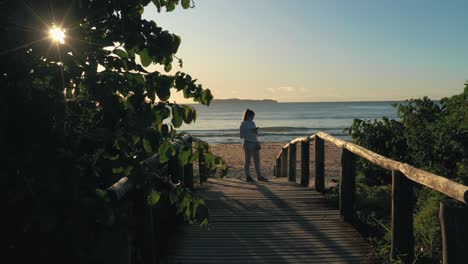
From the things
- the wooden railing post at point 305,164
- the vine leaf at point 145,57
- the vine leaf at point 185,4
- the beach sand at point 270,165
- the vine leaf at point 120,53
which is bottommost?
the beach sand at point 270,165

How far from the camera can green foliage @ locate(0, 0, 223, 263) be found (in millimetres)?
1359

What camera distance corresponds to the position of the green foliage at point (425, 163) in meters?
4.36

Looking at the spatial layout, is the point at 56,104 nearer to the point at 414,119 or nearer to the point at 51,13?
the point at 51,13

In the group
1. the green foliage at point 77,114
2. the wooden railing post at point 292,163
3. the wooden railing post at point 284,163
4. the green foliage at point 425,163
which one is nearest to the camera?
the green foliage at point 77,114

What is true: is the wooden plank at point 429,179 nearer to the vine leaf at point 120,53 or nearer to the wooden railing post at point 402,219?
the wooden railing post at point 402,219

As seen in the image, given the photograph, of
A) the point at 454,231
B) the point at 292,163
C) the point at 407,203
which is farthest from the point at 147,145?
the point at 292,163

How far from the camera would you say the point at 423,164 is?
562 cm

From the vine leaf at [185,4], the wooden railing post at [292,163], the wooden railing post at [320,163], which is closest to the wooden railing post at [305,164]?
the wooden railing post at [320,163]

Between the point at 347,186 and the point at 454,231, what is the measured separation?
2.93m

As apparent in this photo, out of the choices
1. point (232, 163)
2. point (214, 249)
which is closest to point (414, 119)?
point (214, 249)

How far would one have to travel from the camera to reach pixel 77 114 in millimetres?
1725

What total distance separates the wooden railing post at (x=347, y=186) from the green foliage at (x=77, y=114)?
4.03 m

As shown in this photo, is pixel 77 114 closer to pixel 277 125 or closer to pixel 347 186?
pixel 347 186

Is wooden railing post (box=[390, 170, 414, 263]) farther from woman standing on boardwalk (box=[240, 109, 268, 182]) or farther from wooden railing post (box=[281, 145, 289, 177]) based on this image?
wooden railing post (box=[281, 145, 289, 177])
